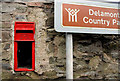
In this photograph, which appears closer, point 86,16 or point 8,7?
point 86,16

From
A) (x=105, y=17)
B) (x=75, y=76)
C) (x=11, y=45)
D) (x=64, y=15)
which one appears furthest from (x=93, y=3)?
(x=11, y=45)

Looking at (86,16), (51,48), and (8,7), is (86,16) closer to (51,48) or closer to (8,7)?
(51,48)

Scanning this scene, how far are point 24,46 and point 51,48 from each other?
1.53 ft

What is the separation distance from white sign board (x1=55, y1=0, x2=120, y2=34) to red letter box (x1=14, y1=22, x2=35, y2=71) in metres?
0.70

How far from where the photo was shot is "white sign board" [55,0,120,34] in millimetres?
1699

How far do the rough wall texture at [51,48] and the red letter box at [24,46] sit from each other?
0.08 m

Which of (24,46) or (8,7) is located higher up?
(8,7)

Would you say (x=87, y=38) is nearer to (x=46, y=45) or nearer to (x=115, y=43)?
(x=115, y=43)

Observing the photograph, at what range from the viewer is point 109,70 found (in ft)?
8.20

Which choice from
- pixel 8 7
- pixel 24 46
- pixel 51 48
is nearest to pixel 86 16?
pixel 51 48

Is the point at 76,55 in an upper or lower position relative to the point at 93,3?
lower

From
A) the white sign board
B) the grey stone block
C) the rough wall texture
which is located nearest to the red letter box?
the rough wall texture

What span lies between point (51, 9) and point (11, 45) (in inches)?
36.6

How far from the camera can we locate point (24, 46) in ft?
7.43
